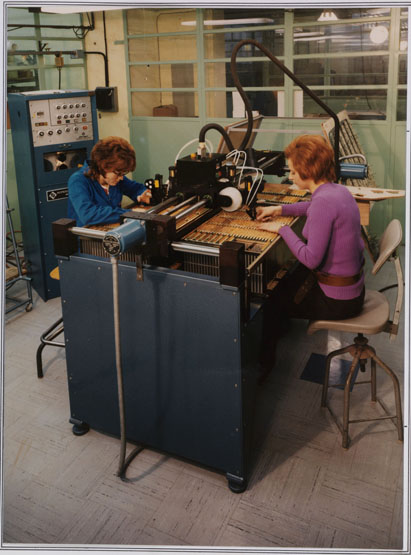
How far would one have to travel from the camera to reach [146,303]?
6.39ft

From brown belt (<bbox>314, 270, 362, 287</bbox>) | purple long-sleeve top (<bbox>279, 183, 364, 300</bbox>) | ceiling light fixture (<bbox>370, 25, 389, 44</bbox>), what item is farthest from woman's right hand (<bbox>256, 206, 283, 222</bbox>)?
ceiling light fixture (<bbox>370, 25, 389, 44</bbox>)

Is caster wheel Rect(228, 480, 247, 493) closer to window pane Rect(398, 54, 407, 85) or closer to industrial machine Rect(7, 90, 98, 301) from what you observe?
industrial machine Rect(7, 90, 98, 301)

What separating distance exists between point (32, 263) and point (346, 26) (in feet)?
10.2

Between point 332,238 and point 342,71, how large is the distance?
9.63ft

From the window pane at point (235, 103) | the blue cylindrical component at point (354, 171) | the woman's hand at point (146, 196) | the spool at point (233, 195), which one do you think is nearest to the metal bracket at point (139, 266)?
the spool at point (233, 195)

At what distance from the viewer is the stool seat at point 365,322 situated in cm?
215

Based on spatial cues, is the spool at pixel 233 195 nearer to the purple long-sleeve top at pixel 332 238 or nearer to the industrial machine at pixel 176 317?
the industrial machine at pixel 176 317

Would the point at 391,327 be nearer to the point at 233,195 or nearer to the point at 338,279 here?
the point at 338,279

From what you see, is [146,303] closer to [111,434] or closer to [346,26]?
[111,434]

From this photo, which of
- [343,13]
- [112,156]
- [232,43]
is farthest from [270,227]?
[232,43]

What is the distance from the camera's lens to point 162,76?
17.9ft

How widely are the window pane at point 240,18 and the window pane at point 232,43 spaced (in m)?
0.08

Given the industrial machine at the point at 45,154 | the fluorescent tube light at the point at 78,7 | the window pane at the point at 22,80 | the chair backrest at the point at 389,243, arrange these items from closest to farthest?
the fluorescent tube light at the point at 78,7, the chair backrest at the point at 389,243, the industrial machine at the point at 45,154, the window pane at the point at 22,80

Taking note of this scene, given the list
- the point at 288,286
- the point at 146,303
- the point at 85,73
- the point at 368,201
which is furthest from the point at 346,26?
the point at 146,303
